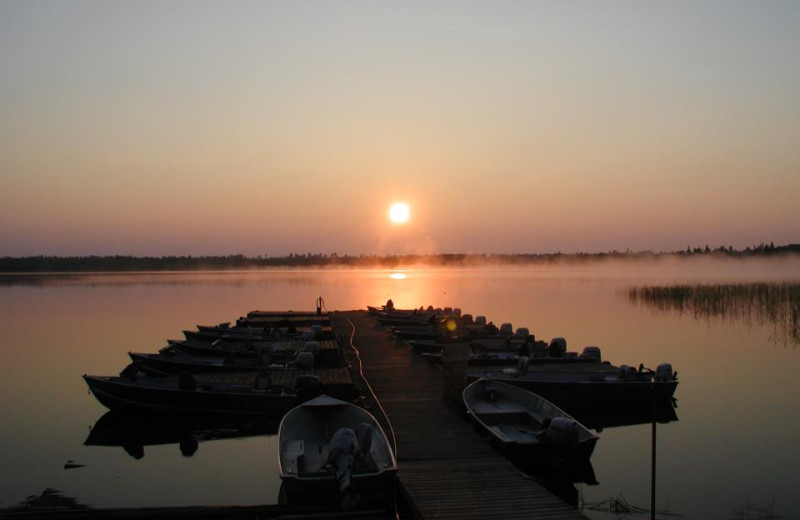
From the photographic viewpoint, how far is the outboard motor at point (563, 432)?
40.0 ft

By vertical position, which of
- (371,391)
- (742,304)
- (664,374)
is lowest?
(371,391)

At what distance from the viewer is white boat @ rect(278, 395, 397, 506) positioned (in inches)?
390

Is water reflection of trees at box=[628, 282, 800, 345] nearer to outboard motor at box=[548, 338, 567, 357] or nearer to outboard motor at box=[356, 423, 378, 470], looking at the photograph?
outboard motor at box=[548, 338, 567, 357]

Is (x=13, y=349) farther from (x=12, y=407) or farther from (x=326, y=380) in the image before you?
(x=326, y=380)

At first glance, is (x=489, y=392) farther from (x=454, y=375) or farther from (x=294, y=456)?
(x=294, y=456)

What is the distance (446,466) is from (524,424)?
130 inches

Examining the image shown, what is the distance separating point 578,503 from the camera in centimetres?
1236

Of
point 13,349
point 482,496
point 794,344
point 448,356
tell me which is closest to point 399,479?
point 482,496

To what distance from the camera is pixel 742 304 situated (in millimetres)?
41812

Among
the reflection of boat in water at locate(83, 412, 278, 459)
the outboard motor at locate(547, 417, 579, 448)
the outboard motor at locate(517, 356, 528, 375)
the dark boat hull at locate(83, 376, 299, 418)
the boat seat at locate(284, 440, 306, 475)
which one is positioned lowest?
the reflection of boat in water at locate(83, 412, 278, 459)

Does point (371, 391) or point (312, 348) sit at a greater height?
point (312, 348)

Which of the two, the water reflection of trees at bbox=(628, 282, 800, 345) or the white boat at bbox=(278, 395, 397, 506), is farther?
the water reflection of trees at bbox=(628, 282, 800, 345)

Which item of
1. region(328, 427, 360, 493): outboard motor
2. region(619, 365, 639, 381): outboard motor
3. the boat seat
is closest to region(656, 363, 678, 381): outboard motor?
region(619, 365, 639, 381): outboard motor

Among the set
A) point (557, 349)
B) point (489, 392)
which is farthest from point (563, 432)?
point (557, 349)
